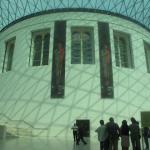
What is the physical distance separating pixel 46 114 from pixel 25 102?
2980 mm

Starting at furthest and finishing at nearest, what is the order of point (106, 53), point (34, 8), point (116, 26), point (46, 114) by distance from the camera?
point (34, 8) → point (116, 26) → point (106, 53) → point (46, 114)

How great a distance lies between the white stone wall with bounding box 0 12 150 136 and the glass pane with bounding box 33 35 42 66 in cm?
86

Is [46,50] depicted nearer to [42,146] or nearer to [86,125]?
[86,125]

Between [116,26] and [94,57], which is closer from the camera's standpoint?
[94,57]

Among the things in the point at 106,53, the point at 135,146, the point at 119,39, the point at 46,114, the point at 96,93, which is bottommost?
the point at 135,146

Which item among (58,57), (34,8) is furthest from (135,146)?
(34,8)

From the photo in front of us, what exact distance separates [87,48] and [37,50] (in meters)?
5.88

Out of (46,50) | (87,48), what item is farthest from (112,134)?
Answer: (46,50)

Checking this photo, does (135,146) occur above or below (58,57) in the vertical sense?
below

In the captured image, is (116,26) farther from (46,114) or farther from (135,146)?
(135,146)

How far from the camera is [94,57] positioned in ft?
112

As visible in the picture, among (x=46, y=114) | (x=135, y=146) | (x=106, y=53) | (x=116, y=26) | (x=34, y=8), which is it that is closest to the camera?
(x=135, y=146)

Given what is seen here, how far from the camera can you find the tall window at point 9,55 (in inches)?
1504

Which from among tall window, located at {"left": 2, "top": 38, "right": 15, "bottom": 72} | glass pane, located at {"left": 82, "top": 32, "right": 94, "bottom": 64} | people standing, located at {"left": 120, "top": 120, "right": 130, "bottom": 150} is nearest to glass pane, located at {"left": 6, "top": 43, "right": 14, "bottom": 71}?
tall window, located at {"left": 2, "top": 38, "right": 15, "bottom": 72}
